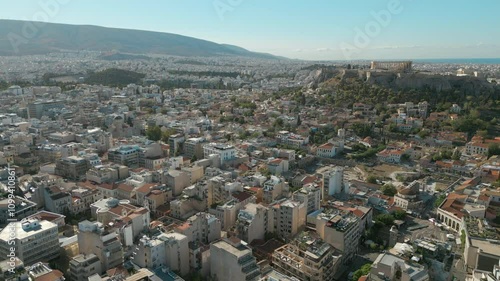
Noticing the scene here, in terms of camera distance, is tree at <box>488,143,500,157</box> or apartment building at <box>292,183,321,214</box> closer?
apartment building at <box>292,183,321,214</box>

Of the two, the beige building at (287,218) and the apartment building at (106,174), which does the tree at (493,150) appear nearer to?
the beige building at (287,218)

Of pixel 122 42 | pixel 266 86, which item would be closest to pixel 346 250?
pixel 266 86

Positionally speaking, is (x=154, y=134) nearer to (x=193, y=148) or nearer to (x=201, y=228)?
(x=193, y=148)

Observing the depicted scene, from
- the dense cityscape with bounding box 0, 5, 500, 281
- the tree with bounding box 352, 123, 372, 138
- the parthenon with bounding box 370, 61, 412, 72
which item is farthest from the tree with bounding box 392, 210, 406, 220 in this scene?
the parthenon with bounding box 370, 61, 412, 72

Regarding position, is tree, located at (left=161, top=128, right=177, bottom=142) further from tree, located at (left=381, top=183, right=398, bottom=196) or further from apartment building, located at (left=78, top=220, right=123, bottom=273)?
apartment building, located at (left=78, top=220, right=123, bottom=273)

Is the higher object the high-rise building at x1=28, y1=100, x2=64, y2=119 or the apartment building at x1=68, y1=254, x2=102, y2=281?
the high-rise building at x1=28, y1=100, x2=64, y2=119

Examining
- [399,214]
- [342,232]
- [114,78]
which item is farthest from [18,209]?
[114,78]
